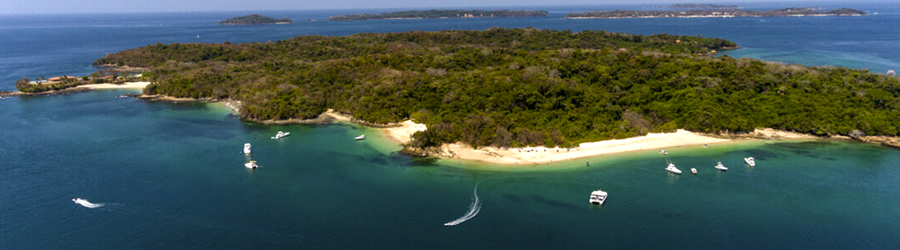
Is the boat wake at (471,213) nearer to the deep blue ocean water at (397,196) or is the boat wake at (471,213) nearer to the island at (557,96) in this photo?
the deep blue ocean water at (397,196)

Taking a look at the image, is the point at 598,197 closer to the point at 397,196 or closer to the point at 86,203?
the point at 397,196

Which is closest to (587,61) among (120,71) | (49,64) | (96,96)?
(96,96)

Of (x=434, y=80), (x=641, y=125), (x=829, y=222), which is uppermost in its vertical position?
(x=434, y=80)

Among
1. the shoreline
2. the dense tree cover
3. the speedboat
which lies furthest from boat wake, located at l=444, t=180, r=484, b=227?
the speedboat

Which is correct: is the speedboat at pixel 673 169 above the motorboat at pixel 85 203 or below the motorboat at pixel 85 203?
above

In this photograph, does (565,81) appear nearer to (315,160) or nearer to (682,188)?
(682,188)

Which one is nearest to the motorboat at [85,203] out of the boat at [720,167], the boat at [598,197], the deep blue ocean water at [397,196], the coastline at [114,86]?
the deep blue ocean water at [397,196]

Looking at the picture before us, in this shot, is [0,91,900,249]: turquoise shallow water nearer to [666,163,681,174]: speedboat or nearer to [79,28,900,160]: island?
[666,163,681,174]: speedboat
